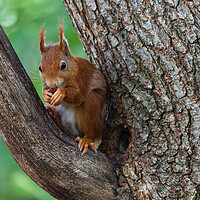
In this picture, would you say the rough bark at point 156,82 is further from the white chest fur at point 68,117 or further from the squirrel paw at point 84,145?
the white chest fur at point 68,117

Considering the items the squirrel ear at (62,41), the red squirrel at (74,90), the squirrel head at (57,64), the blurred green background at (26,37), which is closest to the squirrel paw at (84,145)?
the red squirrel at (74,90)

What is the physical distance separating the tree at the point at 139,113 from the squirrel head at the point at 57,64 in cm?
20

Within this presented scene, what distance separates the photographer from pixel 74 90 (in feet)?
6.53

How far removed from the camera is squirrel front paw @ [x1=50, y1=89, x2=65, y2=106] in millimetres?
1817

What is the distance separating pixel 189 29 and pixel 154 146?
0.70 meters

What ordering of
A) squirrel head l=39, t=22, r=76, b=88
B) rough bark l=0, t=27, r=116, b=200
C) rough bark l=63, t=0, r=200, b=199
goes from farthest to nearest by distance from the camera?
squirrel head l=39, t=22, r=76, b=88, rough bark l=63, t=0, r=200, b=199, rough bark l=0, t=27, r=116, b=200

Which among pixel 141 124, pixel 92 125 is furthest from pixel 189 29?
pixel 92 125

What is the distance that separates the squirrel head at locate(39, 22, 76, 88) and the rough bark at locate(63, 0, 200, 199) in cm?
21

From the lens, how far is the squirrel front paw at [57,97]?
5.96 ft

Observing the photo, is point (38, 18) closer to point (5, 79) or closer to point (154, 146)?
point (5, 79)

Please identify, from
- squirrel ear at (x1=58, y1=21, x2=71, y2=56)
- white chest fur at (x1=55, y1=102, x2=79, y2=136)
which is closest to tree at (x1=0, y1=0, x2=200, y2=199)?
squirrel ear at (x1=58, y1=21, x2=71, y2=56)

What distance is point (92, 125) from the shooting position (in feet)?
6.88

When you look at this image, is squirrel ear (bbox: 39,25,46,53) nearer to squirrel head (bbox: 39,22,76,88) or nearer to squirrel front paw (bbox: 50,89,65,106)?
squirrel head (bbox: 39,22,76,88)

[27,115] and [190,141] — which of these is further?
[190,141]
